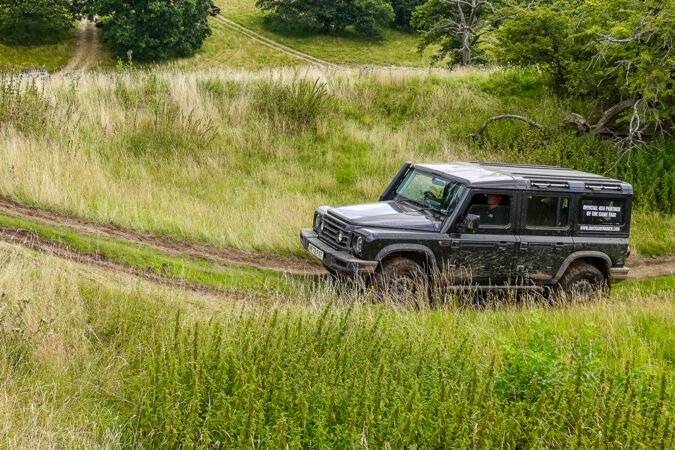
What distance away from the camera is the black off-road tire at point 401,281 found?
820 centimetres

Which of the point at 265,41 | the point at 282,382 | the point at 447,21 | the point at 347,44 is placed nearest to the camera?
the point at 282,382

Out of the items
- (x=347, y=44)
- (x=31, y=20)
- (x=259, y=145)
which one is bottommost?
(x=259, y=145)

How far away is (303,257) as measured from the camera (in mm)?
10914

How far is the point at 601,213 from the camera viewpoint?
9461 mm

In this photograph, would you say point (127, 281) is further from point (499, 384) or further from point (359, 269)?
point (499, 384)

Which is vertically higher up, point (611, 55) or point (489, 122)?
point (611, 55)

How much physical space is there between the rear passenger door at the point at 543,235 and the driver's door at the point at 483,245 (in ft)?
0.60

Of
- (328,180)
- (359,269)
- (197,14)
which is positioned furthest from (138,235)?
(197,14)

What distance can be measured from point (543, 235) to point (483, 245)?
1.05 meters

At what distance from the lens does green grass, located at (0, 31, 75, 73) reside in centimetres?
4503

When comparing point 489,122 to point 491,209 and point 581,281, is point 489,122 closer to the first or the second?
point 581,281

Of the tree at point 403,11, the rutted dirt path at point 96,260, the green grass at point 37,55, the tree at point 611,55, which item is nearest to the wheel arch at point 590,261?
the rutted dirt path at point 96,260

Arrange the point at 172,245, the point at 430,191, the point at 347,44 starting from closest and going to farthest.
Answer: the point at 430,191
the point at 172,245
the point at 347,44

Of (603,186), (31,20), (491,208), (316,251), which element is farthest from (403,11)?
(316,251)
